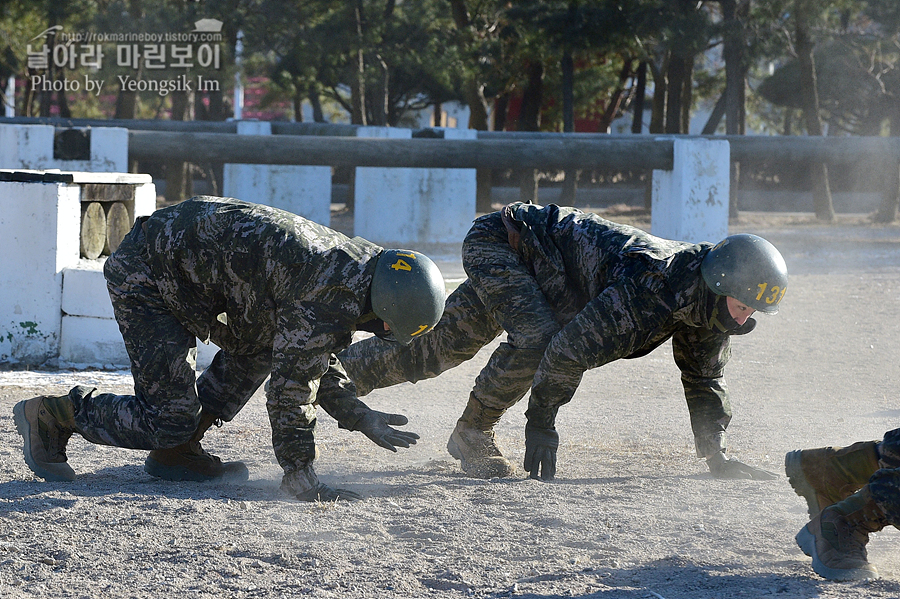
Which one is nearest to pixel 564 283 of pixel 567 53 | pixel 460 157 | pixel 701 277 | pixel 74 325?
pixel 701 277

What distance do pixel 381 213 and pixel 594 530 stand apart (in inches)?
412

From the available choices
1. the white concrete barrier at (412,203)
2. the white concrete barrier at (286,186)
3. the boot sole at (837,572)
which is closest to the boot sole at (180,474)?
the boot sole at (837,572)

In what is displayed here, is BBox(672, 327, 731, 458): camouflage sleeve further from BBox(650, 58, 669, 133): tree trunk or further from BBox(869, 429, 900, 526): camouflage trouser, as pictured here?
BBox(650, 58, 669, 133): tree trunk

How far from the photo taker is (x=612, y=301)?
14.8ft

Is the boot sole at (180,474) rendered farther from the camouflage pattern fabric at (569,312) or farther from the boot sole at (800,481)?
the boot sole at (800,481)

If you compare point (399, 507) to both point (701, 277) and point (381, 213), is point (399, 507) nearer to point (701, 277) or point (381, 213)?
point (701, 277)

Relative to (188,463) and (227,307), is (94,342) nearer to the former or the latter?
(188,463)

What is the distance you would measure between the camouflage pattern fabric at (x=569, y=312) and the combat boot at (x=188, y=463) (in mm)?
1125

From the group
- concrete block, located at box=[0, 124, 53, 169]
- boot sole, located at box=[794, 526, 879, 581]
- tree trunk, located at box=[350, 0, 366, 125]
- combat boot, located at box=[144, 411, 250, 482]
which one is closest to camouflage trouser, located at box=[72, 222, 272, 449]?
combat boot, located at box=[144, 411, 250, 482]

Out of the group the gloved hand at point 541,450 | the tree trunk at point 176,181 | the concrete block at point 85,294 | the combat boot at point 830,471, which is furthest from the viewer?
the tree trunk at point 176,181

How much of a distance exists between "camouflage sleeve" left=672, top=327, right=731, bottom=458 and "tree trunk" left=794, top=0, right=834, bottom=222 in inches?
557

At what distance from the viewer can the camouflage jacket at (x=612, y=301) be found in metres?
4.51

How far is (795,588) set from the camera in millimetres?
3568

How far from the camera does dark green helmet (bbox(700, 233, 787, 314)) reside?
14.5 feet
